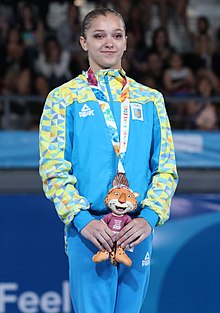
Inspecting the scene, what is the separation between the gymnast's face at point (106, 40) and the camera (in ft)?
11.7

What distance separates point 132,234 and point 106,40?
84 cm

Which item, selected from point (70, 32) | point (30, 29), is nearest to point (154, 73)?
point (70, 32)

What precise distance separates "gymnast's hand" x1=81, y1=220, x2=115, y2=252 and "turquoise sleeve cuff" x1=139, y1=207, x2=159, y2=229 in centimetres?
16

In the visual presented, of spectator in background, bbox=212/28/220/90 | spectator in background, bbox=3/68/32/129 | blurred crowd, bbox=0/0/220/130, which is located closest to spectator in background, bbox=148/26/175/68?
blurred crowd, bbox=0/0/220/130

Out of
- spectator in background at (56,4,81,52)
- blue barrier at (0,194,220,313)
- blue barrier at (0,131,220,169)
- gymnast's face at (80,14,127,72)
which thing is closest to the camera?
gymnast's face at (80,14,127,72)

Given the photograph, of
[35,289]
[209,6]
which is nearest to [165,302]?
[35,289]

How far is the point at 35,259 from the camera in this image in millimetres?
5531

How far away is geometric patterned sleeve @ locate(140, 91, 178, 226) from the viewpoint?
3.48m

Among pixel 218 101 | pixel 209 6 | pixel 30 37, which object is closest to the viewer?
pixel 218 101

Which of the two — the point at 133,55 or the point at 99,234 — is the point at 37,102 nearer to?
the point at 133,55

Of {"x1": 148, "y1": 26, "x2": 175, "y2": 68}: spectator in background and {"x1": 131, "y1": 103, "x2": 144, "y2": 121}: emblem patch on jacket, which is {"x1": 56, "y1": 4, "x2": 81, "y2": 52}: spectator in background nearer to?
{"x1": 148, "y1": 26, "x2": 175, "y2": 68}: spectator in background

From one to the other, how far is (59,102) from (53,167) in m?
0.29

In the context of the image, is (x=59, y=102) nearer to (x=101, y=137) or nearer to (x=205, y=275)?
(x=101, y=137)

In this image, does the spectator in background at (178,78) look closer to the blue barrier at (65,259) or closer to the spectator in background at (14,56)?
the spectator in background at (14,56)
